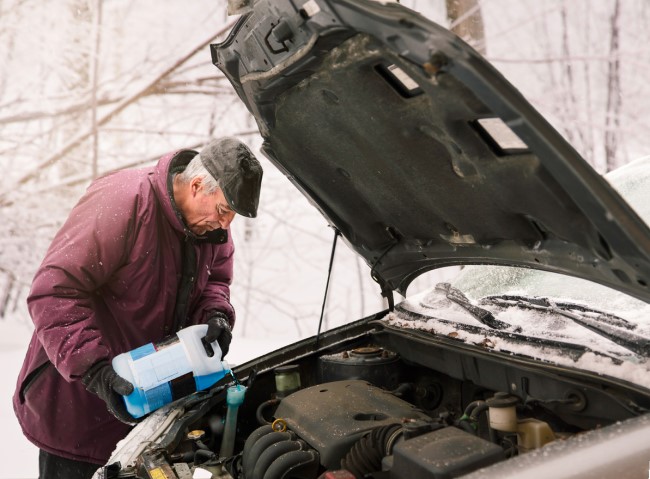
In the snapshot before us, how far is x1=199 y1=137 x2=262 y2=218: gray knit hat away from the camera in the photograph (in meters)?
2.29

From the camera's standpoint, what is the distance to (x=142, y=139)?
7168 mm

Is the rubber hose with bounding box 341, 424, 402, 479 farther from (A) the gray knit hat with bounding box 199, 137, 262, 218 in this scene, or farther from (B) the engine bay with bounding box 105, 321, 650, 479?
(A) the gray knit hat with bounding box 199, 137, 262, 218

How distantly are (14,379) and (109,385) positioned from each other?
473cm

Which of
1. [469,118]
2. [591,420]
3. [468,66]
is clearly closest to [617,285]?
[591,420]

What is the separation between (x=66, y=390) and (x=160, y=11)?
19.6ft

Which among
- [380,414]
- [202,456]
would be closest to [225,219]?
[202,456]

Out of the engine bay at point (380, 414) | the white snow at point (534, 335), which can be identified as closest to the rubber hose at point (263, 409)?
the engine bay at point (380, 414)

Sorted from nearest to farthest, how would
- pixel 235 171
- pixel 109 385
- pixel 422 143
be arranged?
pixel 422 143
pixel 109 385
pixel 235 171

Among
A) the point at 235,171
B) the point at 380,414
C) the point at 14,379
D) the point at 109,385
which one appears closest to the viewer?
the point at 380,414

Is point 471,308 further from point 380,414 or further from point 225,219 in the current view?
point 225,219

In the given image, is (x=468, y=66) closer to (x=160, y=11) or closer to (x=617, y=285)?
(x=617, y=285)

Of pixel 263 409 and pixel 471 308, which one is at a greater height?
pixel 471 308

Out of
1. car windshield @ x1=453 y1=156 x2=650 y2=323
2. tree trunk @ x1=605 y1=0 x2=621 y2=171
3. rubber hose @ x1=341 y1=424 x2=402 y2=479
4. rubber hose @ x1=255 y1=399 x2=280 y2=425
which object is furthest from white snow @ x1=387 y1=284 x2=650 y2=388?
tree trunk @ x1=605 y1=0 x2=621 y2=171

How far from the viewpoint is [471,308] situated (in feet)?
7.07
